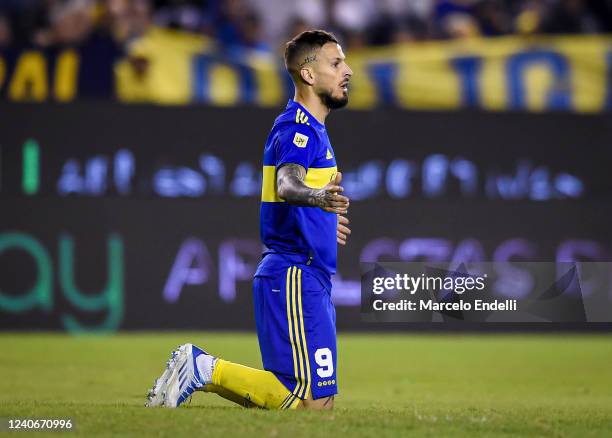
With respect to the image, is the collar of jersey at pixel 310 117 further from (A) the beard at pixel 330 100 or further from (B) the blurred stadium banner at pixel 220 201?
(B) the blurred stadium banner at pixel 220 201

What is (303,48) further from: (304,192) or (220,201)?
(220,201)

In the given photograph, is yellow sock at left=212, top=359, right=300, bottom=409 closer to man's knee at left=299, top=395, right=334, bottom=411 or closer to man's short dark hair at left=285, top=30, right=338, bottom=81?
man's knee at left=299, top=395, right=334, bottom=411

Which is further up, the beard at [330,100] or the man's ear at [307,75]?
the man's ear at [307,75]

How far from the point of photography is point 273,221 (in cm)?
606

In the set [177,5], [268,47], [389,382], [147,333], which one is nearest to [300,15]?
[268,47]

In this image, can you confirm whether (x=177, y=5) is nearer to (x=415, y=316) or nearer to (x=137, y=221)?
(x=137, y=221)

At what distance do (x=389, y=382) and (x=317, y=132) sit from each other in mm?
4207

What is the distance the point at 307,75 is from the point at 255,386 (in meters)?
1.66

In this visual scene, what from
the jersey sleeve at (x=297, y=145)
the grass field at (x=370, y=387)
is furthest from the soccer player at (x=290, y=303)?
the grass field at (x=370, y=387)

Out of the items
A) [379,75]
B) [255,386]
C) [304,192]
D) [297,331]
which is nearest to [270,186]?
[304,192]

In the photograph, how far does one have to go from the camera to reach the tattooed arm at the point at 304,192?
5488mm

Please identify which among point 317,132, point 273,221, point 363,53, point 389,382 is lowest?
point 389,382

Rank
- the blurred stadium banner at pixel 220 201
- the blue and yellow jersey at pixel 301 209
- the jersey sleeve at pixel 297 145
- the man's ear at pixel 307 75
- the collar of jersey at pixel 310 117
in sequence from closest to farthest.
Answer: the jersey sleeve at pixel 297 145 < the blue and yellow jersey at pixel 301 209 < the collar of jersey at pixel 310 117 < the man's ear at pixel 307 75 < the blurred stadium banner at pixel 220 201

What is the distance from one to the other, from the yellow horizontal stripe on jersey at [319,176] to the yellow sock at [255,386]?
100cm
